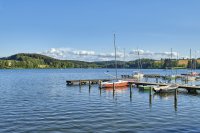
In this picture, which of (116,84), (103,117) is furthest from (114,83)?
(103,117)

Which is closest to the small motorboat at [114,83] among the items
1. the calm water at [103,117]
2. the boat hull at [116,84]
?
the boat hull at [116,84]

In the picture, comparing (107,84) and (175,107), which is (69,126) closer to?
(175,107)

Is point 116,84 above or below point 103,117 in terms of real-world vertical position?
above

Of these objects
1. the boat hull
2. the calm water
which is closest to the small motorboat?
the boat hull

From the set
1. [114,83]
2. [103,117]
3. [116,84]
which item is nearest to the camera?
[103,117]

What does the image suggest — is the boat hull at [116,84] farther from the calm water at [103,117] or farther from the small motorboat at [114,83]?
the calm water at [103,117]

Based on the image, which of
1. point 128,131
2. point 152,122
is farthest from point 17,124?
point 152,122

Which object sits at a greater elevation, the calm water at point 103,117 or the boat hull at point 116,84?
the boat hull at point 116,84

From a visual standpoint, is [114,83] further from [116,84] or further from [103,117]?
[103,117]

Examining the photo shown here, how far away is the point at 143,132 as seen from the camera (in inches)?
1307

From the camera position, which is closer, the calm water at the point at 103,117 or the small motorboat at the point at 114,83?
the calm water at the point at 103,117

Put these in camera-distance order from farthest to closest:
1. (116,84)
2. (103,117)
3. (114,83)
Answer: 1. (116,84)
2. (114,83)
3. (103,117)

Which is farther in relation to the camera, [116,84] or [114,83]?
[116,84]

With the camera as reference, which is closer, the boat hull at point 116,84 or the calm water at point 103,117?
the calm water at point 103,117
